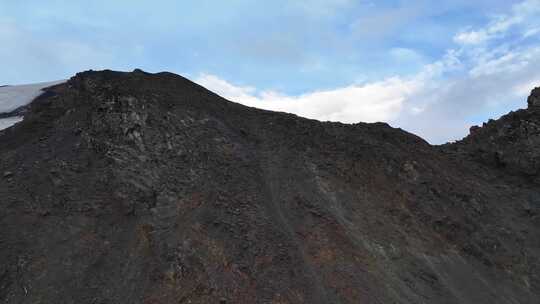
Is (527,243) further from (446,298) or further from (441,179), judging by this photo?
(446,298)

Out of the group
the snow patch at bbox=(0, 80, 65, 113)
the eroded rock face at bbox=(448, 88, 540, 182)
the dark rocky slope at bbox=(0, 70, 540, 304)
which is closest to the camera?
the dark rocky slope at bbox=(0, 70, 540, 304)

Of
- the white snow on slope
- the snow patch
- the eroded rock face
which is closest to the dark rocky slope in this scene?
the eroded rock face

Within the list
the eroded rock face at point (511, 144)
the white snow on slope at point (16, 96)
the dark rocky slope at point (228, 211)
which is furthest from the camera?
the white snow on slope at point (16, 96)

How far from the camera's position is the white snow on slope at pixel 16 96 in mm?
28344

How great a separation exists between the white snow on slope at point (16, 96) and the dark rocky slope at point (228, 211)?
26.1ft

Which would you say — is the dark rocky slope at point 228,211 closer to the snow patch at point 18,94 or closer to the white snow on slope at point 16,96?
the white snow on slope at point 16,96

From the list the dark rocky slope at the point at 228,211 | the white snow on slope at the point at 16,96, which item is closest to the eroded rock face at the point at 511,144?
the dark rocky slope at the point at 228,211

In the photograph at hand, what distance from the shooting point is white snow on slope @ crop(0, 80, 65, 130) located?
28.3 meters

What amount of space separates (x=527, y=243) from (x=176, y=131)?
1426 centimetres

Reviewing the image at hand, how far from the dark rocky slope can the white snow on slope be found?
795 centimetres

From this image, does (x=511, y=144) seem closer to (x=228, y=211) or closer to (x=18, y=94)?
(x=228, y=211)

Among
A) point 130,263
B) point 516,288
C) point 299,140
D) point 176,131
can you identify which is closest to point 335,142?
point 299,140

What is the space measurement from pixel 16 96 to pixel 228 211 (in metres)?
19.5

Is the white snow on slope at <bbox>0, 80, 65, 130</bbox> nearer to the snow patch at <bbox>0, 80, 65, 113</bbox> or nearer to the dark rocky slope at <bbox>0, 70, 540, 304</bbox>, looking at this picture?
the snow patch at <bbox>0, 80, 65, 113</bbox>
